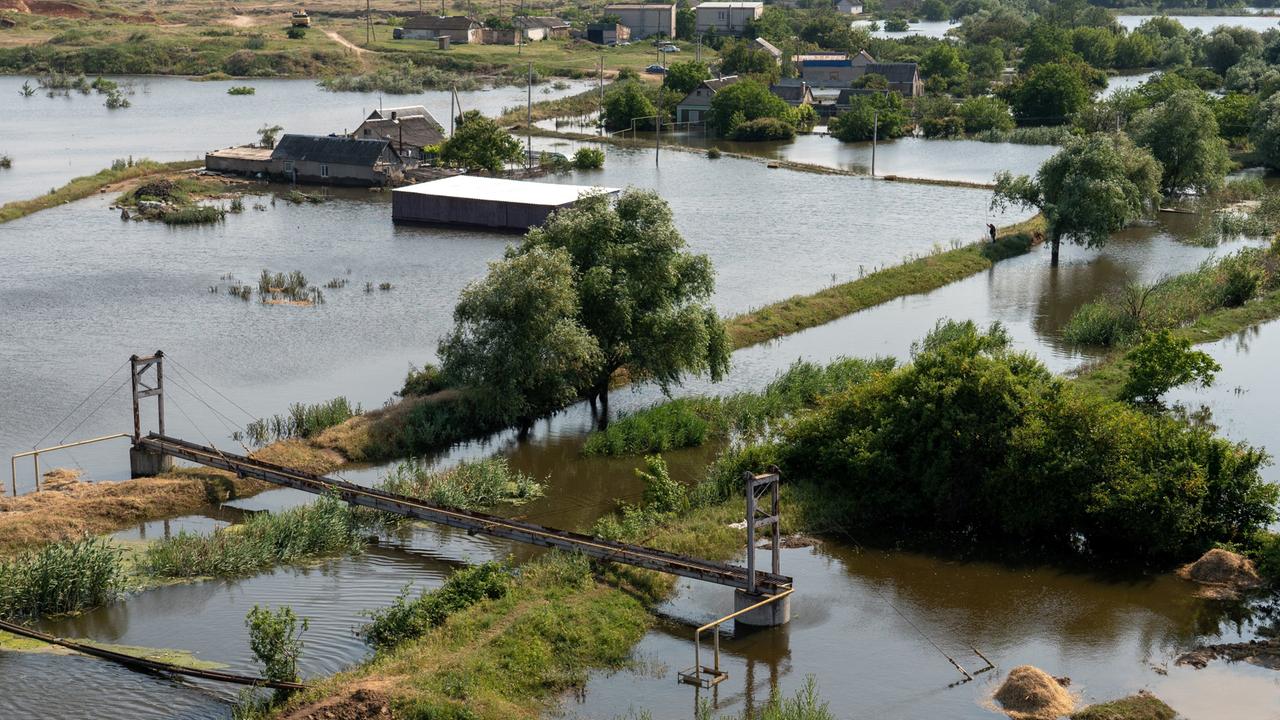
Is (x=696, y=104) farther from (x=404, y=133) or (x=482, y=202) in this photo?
(x=482, y=202)

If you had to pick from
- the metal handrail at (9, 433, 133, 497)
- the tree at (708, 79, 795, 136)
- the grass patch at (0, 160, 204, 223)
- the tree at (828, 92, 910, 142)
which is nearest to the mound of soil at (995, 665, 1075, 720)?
the metal handrail at (9, 433, 133, 497)

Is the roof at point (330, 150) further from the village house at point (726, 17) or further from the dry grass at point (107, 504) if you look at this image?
Result: the village house at point (726, 17)

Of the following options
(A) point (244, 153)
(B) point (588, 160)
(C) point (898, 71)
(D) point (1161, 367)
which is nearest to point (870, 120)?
(C) point (898, 71)

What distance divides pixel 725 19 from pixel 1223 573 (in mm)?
104471

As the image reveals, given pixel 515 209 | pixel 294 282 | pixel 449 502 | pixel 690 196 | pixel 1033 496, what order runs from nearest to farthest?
pixel 1033 496
pixel 449 502
pixel 294 282
pixel 515 209
pixel 690 196

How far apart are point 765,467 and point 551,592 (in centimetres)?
624

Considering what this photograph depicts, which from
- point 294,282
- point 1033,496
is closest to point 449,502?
point 1033,496

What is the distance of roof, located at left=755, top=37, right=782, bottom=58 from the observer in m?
99.1

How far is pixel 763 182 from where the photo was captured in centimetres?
6178

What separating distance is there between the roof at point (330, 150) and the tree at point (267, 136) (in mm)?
3419

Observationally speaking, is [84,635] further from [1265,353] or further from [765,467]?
[1265,353]

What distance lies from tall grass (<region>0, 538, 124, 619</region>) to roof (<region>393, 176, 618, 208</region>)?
28551 millimetres

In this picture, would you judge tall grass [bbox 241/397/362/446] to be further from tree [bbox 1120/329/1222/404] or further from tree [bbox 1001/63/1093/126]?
→ tree [bbox 1001/63/1093/126]

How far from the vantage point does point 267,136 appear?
65188 millimetres
